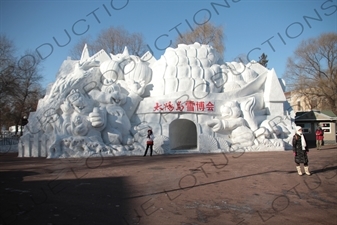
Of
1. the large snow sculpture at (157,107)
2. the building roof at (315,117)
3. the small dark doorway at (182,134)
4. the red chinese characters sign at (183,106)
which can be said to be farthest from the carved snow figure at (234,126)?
the building roof at (315,117)

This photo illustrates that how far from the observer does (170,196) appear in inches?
231

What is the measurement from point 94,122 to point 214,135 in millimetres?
5782

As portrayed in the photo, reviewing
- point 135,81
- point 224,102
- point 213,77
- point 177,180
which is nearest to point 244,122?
point 224,102

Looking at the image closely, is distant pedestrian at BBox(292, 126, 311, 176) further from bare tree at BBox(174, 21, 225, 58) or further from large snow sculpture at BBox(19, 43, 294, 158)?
bare tree at BBox(174, 21, 225, 58)

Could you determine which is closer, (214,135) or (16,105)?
(214,135)

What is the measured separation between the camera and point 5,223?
416 centimetres

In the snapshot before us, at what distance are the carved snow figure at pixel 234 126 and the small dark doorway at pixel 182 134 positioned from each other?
2288mm

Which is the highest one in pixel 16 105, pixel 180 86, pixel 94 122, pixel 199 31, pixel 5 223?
pixel 199 31

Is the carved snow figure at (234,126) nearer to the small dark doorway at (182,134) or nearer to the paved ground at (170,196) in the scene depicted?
the small dark doorway at (182,134)

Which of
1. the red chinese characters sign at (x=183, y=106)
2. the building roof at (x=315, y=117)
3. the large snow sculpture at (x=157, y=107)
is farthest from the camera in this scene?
the building roof at (x=315, y=117)

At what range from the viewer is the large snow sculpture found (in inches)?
542

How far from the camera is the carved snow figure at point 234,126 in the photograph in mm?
15133

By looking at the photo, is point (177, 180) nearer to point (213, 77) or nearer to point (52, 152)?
point (52, 152)

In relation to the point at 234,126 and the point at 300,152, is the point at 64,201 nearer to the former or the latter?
the point at 300,152
